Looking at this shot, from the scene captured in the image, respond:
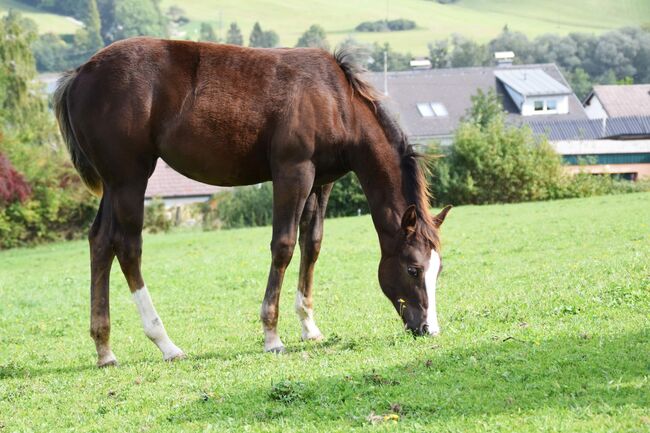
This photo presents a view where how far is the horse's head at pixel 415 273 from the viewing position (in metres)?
8.05

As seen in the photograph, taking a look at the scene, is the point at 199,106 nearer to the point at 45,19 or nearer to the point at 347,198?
the point at 347,198

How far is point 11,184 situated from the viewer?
35.2 meters

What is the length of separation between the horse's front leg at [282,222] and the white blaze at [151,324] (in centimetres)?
89

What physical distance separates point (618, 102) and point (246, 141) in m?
74.5

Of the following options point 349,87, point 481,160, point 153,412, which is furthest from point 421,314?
point 481,160

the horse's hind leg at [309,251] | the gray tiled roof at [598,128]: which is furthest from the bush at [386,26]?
the horse's hind leg at [309,251]

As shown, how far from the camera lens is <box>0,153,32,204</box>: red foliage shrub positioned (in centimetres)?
3488

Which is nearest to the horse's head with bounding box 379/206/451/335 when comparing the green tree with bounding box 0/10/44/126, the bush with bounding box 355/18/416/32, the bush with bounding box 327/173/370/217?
the bush with bounding box 327/173/370/217

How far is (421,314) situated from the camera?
26.4ft

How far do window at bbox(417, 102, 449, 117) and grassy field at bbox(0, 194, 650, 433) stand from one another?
184 feet

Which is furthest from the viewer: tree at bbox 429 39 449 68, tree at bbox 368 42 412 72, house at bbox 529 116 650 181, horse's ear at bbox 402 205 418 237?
tree at bbox 429 39 449 68

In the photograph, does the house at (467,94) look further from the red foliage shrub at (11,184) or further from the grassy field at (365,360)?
the grassy field at (365,360)

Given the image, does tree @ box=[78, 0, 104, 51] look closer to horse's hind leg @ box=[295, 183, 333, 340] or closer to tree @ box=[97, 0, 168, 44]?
tree @ box=[97, 0, 168, 44]

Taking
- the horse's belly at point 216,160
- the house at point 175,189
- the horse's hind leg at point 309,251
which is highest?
the horse's belly at point 216,160
